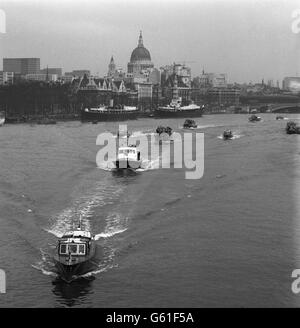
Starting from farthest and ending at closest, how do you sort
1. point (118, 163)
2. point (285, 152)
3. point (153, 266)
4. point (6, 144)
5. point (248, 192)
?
point (6, 144) < point (285, 152) < point (118, 163) < point (248, 192) < point (153, 266)

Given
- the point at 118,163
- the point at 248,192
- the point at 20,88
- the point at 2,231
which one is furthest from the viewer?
the point at 20,88

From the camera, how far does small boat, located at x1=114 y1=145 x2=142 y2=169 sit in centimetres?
1609

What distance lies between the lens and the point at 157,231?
33.3ft

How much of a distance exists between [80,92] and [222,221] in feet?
131

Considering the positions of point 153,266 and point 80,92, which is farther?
point 80,92

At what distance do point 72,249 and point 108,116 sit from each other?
3106 centimetres

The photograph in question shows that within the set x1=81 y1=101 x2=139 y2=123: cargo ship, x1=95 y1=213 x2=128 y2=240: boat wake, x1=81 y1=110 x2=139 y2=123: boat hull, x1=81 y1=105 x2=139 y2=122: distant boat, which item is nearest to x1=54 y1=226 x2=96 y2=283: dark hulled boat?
x1=95 y1=213 x2=128 y2=240: boat wake

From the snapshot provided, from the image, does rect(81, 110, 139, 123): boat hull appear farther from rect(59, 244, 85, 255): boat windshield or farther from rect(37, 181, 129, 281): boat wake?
rect(59, 244, 85, 255): boat windshield

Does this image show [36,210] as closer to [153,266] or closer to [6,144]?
[153,266]

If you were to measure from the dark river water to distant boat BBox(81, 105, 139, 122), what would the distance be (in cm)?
2077

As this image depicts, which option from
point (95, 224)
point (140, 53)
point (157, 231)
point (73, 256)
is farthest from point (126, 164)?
point (140, 53)

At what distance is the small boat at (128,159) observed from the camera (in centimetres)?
1609
